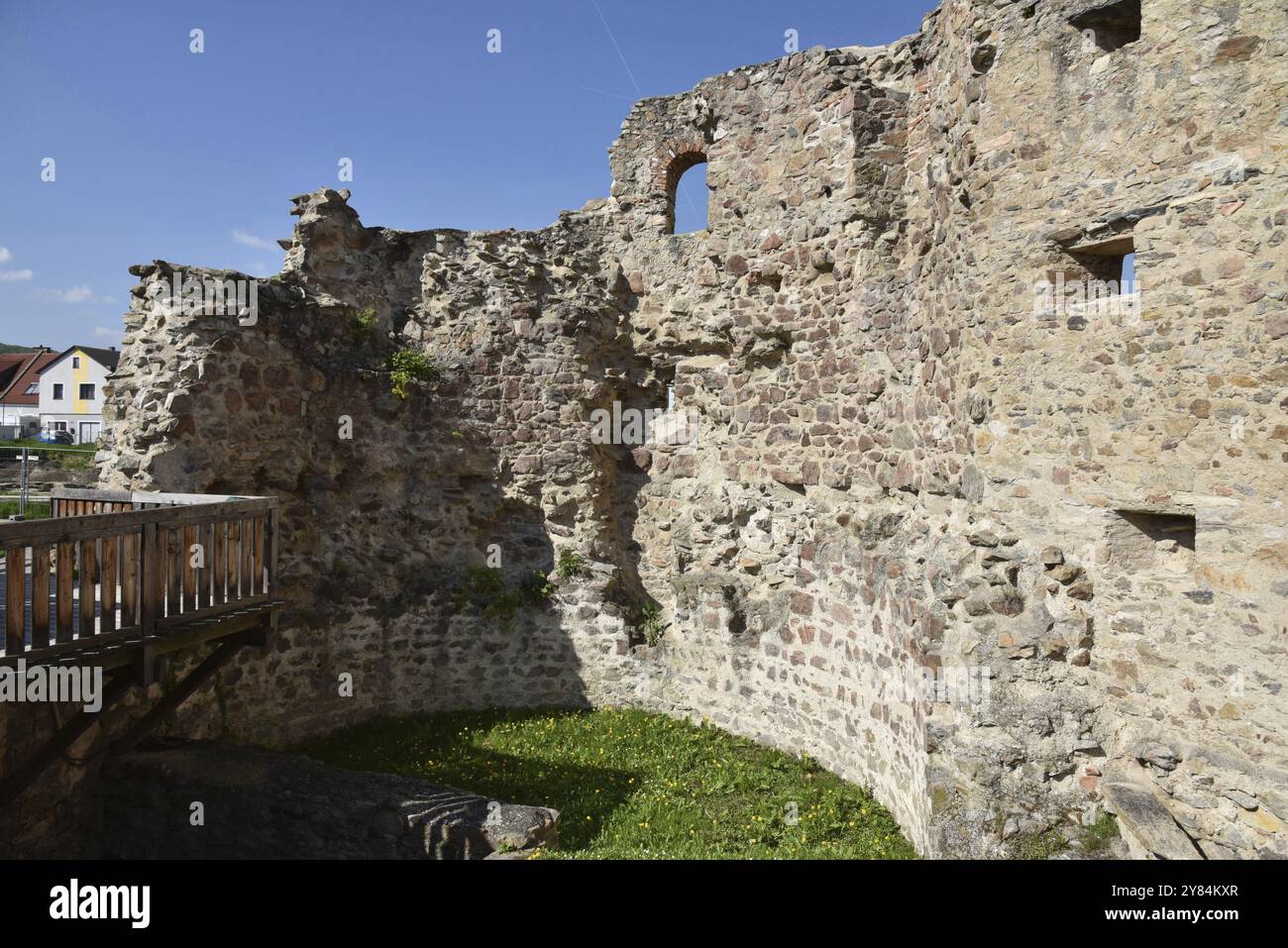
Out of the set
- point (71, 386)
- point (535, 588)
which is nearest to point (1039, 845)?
point (535, 588)

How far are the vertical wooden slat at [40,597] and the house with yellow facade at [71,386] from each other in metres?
43.3

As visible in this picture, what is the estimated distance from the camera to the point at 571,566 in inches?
425

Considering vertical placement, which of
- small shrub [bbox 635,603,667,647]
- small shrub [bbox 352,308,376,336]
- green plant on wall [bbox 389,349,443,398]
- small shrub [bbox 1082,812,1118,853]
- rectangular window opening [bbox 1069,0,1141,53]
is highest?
rectangular window opening [bbox 1069,0,1141,53]

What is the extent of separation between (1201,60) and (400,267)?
907 centimetres

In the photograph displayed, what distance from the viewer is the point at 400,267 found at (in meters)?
11.4

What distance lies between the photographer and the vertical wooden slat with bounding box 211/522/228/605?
283 inches

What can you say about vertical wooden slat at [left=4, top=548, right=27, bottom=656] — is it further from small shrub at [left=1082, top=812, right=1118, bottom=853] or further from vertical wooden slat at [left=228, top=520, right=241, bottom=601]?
small shrub at [left=1082, top=812, right=1118, bottom=853]

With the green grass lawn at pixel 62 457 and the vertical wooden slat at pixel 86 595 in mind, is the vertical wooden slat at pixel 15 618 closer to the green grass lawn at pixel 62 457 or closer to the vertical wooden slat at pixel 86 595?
the vertical wooden slat at pixel 86 595

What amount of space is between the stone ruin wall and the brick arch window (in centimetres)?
5

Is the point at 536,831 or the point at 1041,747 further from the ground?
the point at 1041,747

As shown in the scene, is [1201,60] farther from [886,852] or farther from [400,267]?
[400,267]

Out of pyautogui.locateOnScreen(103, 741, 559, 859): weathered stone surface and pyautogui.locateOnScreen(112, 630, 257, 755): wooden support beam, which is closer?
pyautogui.locateOnScreen(103, 741, 559, 859): weathered stone surface

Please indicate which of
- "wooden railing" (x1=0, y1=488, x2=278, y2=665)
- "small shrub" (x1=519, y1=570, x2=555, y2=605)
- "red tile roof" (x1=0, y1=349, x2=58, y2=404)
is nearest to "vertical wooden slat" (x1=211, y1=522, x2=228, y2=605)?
"wooden railing" (x1=0, y1=488, x2=278, y2=665)
